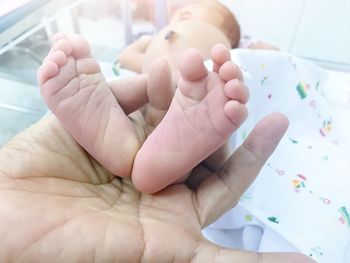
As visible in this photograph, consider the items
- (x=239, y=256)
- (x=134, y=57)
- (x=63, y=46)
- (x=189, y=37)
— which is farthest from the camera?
(x=134, y=57)

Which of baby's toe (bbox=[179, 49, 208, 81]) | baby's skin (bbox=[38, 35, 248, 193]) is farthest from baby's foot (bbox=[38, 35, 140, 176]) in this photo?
baby's toe (bbox=[179, 49, 208, 81])

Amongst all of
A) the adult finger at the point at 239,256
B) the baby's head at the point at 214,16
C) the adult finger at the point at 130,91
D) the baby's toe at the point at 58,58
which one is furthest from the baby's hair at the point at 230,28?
the adult finger at the point at 239,256

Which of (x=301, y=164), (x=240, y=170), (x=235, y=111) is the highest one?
(x=235, y=111)

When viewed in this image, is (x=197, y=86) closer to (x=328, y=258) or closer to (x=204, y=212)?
(x=204, y=212)

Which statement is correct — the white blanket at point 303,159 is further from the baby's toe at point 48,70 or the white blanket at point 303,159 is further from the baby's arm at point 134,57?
the baby's toe at point 48,70

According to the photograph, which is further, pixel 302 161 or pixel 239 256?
pixel 302 161

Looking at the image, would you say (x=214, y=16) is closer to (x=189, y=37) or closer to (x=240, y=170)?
(x=189, y=37)

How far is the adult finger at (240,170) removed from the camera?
0.49 metres

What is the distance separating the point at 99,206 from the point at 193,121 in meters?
0.17

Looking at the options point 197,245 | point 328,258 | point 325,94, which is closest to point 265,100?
point 325,94

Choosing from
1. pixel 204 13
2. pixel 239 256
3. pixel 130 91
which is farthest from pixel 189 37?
pixel 239 256

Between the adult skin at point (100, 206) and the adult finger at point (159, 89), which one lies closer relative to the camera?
the adult skin at point (100, 206)

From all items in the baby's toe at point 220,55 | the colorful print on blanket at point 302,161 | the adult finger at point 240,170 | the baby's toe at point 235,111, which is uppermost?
the baby's toe at point 220,55

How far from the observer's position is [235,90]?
41 cm
